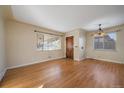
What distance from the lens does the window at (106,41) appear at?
181 inches

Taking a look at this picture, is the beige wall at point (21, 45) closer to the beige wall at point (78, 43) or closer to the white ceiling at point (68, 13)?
the white ceiling at point (68, 13)

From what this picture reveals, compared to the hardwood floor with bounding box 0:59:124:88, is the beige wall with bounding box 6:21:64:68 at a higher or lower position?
higher

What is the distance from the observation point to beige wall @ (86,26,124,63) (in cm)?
416

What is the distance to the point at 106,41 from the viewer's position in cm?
498

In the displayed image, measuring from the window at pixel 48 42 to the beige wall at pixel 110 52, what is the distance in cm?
249

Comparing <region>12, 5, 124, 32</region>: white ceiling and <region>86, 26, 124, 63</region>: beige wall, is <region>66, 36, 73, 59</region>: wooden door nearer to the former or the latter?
<region>86, 26, 124, 63</region>: beige wall

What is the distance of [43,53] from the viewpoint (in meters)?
4.56

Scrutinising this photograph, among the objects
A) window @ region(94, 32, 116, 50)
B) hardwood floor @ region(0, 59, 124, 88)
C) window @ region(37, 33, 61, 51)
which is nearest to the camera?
hardwood floor @ region(0, 59, 124, 88)

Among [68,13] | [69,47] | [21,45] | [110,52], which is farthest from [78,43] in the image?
[21,45]

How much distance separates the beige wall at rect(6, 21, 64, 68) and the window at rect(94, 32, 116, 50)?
419 cm

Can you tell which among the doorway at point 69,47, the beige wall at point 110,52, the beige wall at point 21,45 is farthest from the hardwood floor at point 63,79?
the doorway at point 69,47

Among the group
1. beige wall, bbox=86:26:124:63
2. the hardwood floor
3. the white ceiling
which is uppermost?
the white ceiling

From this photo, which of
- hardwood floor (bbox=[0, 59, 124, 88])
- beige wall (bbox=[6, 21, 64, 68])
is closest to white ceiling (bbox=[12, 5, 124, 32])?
beige wall (bbox=[6, 21, 64, 68])

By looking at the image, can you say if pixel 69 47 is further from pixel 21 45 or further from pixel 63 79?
pixel 63 79
